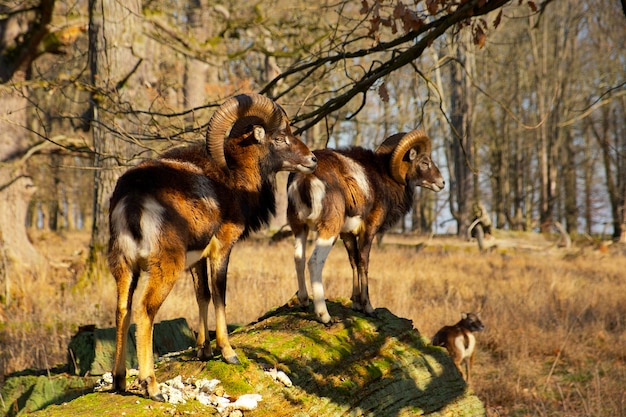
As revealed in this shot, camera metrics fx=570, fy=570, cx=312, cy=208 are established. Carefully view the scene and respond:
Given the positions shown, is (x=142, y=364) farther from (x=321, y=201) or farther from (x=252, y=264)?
(x=252, y=264)

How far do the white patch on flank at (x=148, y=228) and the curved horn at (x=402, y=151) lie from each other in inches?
127

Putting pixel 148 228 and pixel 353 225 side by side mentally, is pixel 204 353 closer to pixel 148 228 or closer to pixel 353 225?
pixel 148 228

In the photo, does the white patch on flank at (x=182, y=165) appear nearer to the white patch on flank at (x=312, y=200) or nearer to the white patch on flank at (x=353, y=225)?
the white patch on flank at (x=312, y=200)

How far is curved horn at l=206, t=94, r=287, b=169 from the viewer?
4.52 metres

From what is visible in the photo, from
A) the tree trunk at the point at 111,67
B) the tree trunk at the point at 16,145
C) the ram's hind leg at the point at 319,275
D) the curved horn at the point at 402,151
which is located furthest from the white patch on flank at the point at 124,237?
the tree trunk at the point at 16,145

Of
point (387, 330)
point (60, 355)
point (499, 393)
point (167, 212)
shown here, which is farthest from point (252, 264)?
point (167, 212)

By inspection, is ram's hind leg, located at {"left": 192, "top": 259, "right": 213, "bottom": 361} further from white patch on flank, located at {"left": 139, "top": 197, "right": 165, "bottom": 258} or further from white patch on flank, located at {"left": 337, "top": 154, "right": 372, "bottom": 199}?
white patch on flank, located at {"left": 337, "top": 154, "right": 372, "bottom": 199}

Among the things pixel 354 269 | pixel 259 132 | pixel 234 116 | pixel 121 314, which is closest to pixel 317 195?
pixel 259 132

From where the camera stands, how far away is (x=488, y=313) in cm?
1106

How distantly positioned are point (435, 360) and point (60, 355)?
5.03 meters

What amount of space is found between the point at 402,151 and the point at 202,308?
2938 mm

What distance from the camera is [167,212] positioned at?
13.3 feet

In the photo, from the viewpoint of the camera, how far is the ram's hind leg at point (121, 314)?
395 centimetres

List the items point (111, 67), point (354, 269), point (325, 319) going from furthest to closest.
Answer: point (111, 67)
point (354, 269)
point (325, 319)
